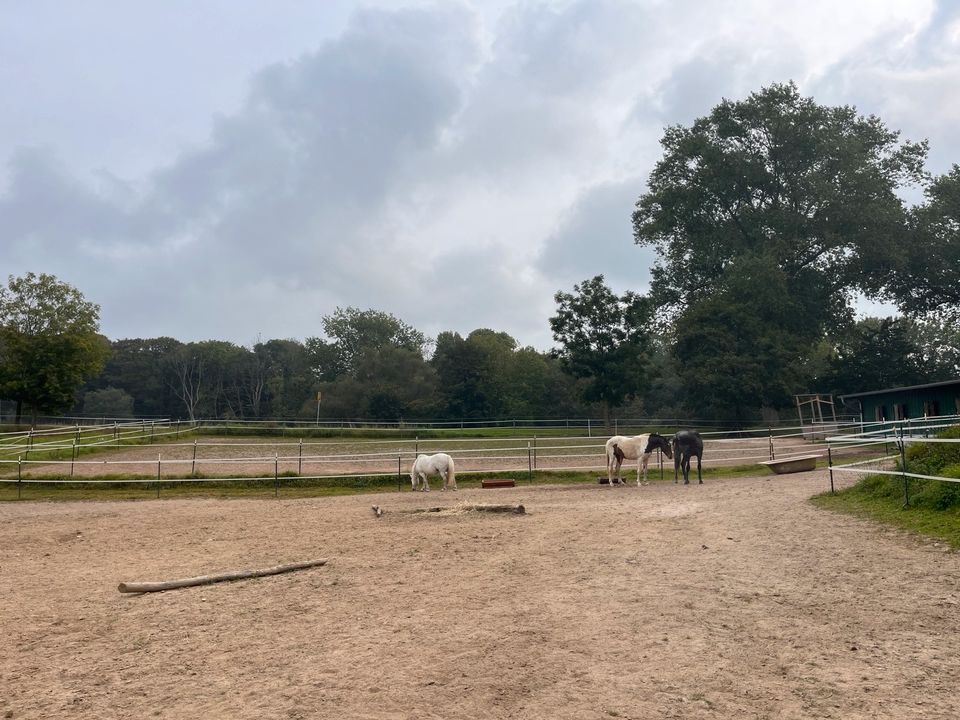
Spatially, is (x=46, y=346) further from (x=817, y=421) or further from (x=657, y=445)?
(x=817, y=421)

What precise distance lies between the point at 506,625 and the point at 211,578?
3925 millimetres

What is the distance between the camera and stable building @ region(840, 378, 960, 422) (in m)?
27.7

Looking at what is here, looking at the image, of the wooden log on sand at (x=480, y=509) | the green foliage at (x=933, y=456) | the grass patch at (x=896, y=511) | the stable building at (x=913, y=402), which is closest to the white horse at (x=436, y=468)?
the wooden log on sand at (x=480, y=509)

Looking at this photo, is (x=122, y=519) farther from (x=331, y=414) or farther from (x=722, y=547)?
(x=331, y=414)

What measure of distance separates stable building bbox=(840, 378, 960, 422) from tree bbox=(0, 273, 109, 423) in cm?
4311

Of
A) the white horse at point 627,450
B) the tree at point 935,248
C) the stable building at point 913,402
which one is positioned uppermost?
the tree at point 935,248

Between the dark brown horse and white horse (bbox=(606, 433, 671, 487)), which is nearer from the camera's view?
the dark brown horse

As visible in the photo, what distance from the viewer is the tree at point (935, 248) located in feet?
142

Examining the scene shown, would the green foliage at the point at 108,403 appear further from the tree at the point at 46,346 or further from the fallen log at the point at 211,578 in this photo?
the fallen log at the point at 211,578

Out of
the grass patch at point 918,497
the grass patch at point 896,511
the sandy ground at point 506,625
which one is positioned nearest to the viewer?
the sandy ground at point 506,625

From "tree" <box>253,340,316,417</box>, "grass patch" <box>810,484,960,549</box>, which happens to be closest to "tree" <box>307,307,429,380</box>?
"tree" <box>253,340,316,417</box>

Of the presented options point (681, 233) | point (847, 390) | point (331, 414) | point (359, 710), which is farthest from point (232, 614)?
point (331, 414)

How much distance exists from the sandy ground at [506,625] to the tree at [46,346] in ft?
105

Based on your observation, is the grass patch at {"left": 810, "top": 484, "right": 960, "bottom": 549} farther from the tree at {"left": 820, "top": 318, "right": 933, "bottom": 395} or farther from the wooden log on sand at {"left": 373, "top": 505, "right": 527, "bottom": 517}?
the tree at {"left": 820, "top": 318, "right": 933, "bottom": 395}
